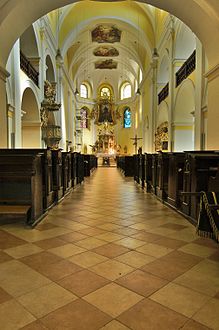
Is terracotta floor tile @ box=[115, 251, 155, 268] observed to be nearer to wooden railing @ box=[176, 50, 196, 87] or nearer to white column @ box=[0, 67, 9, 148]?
white column @ box=[0, 67, 9, 148]

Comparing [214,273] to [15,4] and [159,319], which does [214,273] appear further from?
[15,4]

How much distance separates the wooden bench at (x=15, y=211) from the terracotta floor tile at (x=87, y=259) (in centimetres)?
153

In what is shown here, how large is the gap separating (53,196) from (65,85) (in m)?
15.5

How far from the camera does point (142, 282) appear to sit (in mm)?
2412

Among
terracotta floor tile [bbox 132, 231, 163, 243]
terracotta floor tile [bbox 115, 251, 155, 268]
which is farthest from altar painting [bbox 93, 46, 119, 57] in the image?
terracotta floor tile [bbox 115, 251, 155, 268]

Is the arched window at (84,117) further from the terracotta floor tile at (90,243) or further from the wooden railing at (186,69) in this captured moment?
the terracotta floor tile at (90,243)

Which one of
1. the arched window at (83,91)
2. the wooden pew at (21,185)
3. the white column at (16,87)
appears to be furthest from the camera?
the arched window at (83,91)

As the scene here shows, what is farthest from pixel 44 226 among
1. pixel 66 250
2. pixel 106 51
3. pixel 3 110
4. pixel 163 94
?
pixel 106 51

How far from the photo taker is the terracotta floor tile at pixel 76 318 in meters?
1.79

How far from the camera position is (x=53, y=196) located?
620 cm

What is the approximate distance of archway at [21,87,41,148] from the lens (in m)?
11.7

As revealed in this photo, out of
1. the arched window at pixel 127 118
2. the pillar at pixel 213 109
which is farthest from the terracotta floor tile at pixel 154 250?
the arched window at pixel 127 118

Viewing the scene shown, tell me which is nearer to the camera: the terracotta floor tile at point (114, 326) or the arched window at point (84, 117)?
the terracotta floor tile at point (114, 326)

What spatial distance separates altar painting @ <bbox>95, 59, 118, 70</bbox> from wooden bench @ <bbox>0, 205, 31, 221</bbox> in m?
24.9
